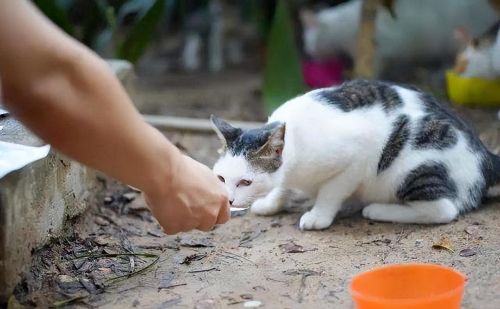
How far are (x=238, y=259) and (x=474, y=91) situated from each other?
1820 mm

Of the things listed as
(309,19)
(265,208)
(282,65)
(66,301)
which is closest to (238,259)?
(265,208)

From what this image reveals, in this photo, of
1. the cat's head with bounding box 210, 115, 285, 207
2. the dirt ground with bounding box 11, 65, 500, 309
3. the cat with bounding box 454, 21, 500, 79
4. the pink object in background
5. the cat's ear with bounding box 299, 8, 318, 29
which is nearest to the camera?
the dirt ground with bounding box 11, 65, 500, 309

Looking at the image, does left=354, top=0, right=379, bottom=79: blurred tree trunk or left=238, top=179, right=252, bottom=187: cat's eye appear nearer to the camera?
left=238, top=179, right=252, bottom=187: cat's eye

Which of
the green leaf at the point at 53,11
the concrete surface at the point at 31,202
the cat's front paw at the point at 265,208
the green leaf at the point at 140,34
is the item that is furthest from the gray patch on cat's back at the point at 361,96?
the green leaf at the point at 53,11

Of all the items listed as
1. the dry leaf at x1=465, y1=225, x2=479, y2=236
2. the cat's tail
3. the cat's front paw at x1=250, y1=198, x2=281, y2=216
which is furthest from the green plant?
the dry leaf at x1=465, y1=225, x2=479, y2=236

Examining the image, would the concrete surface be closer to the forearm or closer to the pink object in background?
the forearm

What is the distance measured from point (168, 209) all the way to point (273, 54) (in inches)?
78.0

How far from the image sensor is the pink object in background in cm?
445

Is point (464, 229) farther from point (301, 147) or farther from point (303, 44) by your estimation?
point (303, 44)

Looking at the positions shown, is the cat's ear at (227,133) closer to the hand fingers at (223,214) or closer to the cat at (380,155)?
the cat at (380,155)

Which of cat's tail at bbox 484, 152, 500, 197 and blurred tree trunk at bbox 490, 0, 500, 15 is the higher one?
blurred tree trunk at bbox 490, 0, 500, 15

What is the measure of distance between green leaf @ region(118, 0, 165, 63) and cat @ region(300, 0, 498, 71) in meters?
1.17

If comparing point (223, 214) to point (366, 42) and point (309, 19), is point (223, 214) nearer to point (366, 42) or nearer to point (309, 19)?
point (366, 42)

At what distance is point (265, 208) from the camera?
108 inches
